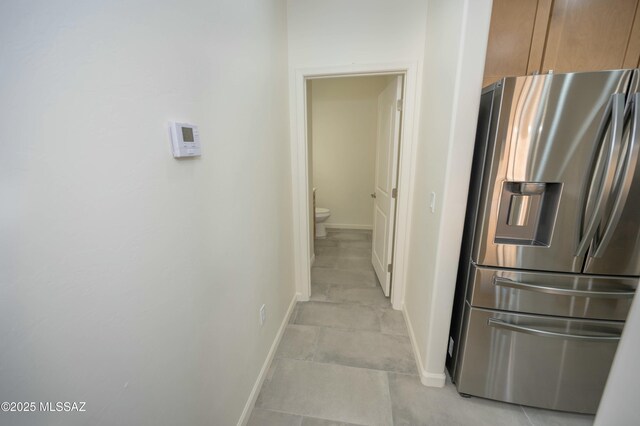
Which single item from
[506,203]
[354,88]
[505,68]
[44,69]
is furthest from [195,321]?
[354,88]

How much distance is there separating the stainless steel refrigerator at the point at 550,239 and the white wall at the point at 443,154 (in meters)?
0.11

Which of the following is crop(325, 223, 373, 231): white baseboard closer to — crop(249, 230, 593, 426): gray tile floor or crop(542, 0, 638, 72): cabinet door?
crop(249, 230, 593, 426): gray tile floor

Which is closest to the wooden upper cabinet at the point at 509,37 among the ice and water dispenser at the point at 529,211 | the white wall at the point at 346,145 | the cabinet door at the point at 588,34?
the cabinet door at the point at 588,34

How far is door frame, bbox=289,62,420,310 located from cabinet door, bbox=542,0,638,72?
80cm

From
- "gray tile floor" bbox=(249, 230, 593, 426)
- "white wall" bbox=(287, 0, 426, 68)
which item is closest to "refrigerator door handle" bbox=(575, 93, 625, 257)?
"gray tile floor" bbox=(249, 230, 593, 426)

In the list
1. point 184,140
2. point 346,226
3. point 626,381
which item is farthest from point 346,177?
point 626,381

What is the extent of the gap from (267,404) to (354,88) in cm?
419

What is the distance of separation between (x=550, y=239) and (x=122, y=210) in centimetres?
180

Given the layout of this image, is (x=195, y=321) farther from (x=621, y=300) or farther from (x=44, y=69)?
(x=621, y=300)

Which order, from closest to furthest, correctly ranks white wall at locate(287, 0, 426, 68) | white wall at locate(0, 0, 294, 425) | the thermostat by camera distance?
white wall at locate(0, 0, 294, 425)
the thermostat
white wall at locate(287, 0, 426, 68)

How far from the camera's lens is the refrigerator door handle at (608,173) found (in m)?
1.05

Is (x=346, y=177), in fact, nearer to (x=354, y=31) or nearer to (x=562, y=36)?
(x=354, y=31)

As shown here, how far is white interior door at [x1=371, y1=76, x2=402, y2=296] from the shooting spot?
2176 mm

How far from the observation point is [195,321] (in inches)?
37.7
